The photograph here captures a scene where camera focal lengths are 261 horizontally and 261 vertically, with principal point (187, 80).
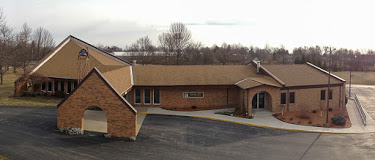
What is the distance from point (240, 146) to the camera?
1727cm

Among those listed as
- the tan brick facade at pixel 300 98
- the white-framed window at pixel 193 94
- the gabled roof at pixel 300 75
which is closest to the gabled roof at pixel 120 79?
the white-framed window at pixel 193 94

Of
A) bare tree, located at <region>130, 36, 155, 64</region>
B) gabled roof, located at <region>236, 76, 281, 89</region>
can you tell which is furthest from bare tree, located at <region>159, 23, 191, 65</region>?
gabled roof, located at <region>236, 76, 281, 89</region>

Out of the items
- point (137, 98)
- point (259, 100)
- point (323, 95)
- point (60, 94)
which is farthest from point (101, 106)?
point (323, 95)

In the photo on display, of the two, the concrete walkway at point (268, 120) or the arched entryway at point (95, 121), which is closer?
the arched entryway at point (95, 121)

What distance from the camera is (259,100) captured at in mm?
27734

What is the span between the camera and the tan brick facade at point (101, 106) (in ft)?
58.7

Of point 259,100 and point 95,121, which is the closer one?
point 95,121

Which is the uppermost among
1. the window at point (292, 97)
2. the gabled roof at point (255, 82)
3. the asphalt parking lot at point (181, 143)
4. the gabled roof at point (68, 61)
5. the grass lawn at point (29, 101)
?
the gabled roof at point (68, 61)

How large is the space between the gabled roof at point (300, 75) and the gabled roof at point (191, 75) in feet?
6.10

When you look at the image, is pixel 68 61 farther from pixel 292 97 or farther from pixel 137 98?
pixel 292 97

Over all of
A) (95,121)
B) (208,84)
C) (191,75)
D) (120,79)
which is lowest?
(95,121)

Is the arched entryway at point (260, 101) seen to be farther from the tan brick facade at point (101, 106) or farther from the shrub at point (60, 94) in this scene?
the shrub at point (60, 94)

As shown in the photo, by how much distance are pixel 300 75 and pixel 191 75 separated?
1260cm

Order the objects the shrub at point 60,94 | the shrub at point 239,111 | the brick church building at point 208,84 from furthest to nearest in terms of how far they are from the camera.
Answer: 1. the shrub at point 60,94
2. the brick church building at point 208,84
3. the shrub at point 239,111
